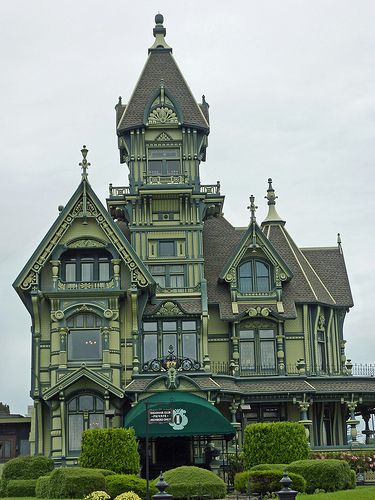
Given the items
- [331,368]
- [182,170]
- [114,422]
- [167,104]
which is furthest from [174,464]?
[167,104]

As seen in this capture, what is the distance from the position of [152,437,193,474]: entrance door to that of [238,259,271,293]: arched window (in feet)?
29.8

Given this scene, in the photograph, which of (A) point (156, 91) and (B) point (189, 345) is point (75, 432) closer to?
(B) point (189, 345)

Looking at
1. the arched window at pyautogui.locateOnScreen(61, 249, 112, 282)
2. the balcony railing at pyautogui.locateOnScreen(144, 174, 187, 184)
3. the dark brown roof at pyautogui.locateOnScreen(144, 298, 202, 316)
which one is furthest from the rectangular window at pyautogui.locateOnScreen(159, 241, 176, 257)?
the arched window at pyautogui.locateOnScreen(61, 249, 112, 282)

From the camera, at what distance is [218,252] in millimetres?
54094

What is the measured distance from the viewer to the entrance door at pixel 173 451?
4650 cm

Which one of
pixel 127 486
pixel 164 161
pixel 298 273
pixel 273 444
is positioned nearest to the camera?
pixel 127 486

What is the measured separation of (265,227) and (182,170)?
650 cm

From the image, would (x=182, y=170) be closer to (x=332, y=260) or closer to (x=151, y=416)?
(x=332, y=260)

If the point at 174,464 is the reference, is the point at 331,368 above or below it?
above

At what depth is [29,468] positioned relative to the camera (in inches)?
1679

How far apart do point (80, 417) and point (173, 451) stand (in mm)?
4595

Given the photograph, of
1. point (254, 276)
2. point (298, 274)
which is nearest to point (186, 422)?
point (254, 276)

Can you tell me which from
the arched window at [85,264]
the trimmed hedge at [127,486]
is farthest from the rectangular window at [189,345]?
the trimmed hedge at [127,486]

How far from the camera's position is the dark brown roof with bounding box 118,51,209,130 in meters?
53.1
